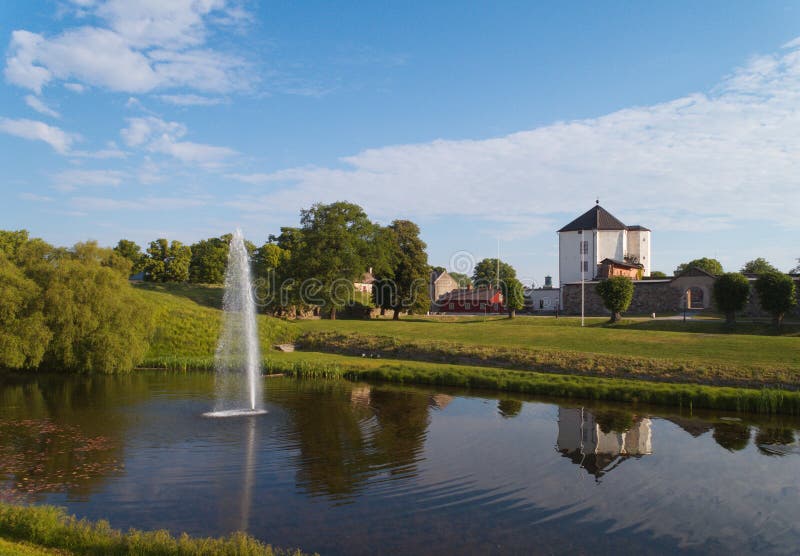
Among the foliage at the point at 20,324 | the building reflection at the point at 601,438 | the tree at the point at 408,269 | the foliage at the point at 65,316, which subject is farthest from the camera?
the tree at the point at 408,269

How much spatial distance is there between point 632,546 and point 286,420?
454 inches

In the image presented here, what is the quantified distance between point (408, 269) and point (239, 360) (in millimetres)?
31188

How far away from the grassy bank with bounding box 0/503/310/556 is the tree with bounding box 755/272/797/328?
43089 mm

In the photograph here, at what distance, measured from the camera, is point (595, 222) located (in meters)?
77.0

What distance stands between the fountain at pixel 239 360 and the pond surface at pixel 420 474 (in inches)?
45.3

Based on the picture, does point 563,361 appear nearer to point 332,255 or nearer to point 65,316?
point 65,316

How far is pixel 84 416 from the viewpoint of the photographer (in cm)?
1861

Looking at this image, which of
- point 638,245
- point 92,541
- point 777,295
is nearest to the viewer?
point 92,541

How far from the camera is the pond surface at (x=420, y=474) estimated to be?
1012 cm

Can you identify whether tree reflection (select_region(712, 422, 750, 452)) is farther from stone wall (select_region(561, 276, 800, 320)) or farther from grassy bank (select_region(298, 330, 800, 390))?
stone wall (select_region(561, 276, 800, 320))

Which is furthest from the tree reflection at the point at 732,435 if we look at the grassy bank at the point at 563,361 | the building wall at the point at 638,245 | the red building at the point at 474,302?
the building wall at the point at 638,245

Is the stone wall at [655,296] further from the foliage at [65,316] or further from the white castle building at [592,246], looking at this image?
the foliage at [65,316]

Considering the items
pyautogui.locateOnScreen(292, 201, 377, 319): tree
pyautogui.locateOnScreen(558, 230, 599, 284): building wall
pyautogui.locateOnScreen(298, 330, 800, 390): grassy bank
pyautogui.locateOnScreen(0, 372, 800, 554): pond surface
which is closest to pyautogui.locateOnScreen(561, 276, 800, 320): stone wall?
pyautogui.locateOnScreen(558, 230, 599, 284): building wall

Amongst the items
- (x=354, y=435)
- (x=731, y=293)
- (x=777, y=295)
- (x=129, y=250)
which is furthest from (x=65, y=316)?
(x=129, y=250)
